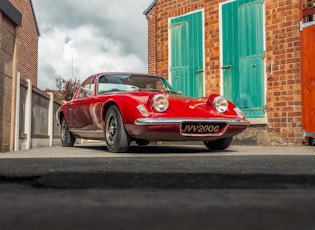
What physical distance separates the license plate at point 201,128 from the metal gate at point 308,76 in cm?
286

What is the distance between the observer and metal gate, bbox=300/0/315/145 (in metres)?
8.25

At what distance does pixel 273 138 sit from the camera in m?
9.26

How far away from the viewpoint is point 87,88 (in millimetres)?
7469

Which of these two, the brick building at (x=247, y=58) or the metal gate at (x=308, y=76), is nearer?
the metal gate at (x=308, y=76)

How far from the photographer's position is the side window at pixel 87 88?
7268 millimetres

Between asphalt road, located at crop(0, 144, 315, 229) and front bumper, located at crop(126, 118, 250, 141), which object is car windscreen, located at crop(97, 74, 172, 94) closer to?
front bumper, located at crop(126, 118, 250, 141)

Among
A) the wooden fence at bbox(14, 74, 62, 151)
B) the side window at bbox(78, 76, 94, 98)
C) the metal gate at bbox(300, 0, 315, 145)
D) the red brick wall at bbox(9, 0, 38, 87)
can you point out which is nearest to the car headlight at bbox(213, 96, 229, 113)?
the side window at bbox(78, 76, 94, 98)

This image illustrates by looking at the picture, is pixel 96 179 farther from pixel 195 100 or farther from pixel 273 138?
pixel 273 138

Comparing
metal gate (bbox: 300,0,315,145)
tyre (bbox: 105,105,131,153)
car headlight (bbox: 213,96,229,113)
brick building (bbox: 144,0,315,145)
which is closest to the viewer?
tyre (bbox: 105,105,131,153)

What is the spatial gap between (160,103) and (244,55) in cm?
451

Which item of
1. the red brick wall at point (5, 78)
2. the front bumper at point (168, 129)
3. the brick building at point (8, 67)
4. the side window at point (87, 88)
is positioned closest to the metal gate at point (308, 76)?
the front bumper at point (168, 129)

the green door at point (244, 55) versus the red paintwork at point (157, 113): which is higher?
the green door at point (244, 55)

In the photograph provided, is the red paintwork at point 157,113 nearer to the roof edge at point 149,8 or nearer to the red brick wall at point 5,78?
the red brick wall at point 5,78

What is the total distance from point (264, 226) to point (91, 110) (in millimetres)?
5889
